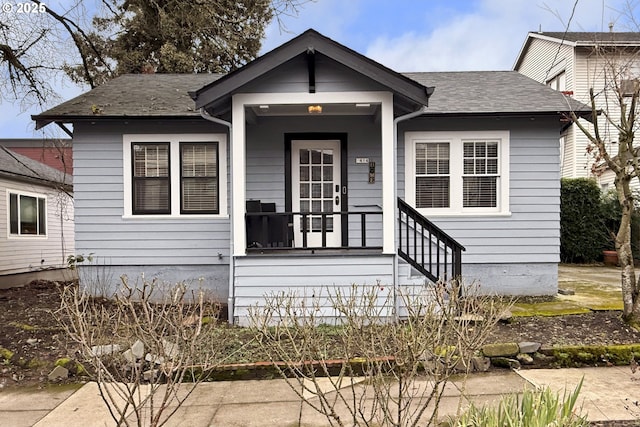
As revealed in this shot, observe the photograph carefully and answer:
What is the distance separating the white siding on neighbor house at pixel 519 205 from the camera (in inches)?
318

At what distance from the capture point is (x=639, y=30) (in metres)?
7.06

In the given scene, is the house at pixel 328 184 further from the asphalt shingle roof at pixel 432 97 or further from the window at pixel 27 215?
the window at pixel 27 215

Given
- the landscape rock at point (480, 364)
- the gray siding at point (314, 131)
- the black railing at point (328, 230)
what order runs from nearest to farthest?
the landscape rock at point (480, 364)
the black railing at point (328, 230)
the gray siding at point (314, 131)

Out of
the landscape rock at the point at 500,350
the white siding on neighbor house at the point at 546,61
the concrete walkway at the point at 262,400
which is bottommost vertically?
the concrete walkway at the point at 262,400

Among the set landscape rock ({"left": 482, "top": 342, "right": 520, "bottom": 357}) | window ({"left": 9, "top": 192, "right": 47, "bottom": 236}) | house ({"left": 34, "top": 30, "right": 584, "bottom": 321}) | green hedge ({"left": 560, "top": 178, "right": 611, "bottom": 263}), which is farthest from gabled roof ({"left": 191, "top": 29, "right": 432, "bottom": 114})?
window ({"left": 9, "top": 192, "right": 47, "bottom": 236})

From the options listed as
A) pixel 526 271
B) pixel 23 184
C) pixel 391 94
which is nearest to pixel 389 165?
pixel 391 94

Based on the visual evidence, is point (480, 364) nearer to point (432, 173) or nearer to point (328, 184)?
point (432, 173)

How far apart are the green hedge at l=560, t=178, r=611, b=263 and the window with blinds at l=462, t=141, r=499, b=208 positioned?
594 centimetres

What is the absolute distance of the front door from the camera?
27.0 ft

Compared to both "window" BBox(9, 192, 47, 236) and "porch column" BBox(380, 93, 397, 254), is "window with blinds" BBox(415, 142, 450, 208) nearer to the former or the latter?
"porch column" BBox(380, 93, 397, 254)

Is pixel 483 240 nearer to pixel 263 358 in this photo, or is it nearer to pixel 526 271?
pixel 526 271

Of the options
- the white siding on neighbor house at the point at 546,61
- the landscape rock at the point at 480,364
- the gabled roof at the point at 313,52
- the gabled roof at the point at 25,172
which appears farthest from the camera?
the white siding on neighbor house at the point at 546,61

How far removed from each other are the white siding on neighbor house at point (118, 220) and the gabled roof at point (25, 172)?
16.1 feet

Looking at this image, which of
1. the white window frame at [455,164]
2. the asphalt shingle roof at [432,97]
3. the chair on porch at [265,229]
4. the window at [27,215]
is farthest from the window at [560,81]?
the window at [27,215]
